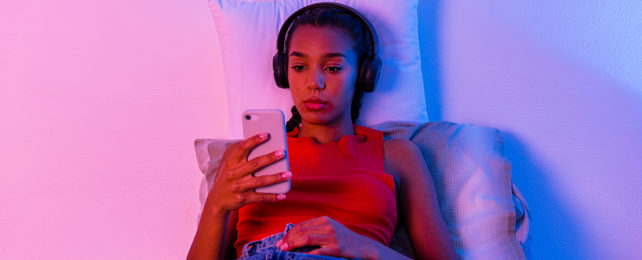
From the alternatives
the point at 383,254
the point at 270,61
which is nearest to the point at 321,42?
the point at 270,61

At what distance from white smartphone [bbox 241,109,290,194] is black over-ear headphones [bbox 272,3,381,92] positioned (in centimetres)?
34

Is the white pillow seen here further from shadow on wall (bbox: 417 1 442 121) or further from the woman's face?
the woman's face

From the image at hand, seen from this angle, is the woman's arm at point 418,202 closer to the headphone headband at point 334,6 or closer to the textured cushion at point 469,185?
the textured cushion at point 469,185

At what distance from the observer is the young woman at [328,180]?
2.76 feet

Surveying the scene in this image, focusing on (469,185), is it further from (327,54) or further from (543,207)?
(327,54)

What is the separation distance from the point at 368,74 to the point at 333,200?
32cm

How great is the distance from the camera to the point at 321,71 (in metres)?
1.04

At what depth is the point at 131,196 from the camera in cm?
131

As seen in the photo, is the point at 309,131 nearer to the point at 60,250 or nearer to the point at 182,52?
the point at 182,52

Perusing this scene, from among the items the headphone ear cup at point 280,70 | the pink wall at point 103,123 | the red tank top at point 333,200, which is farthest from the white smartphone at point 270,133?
the pink wall at point 103,123

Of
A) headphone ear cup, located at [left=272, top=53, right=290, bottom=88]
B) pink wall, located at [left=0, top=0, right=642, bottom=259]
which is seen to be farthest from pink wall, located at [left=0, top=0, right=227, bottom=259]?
headphone ear cup, located at [left=272, top=53, right=290, bottom=88]

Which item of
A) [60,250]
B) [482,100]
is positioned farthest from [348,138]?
[60,250]

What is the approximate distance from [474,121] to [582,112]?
28 centimetres

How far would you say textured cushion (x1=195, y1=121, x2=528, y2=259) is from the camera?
40.9 inches
